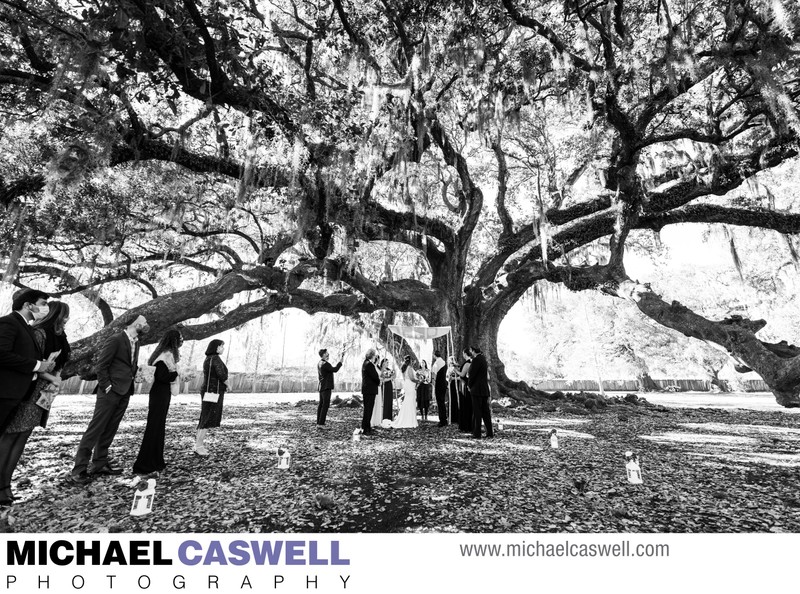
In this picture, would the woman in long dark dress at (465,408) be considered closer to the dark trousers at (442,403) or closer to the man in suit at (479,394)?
the man in suit at (479,394)

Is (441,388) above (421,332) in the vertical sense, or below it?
below

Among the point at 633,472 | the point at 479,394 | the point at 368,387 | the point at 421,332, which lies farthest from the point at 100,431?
the point at 421,332

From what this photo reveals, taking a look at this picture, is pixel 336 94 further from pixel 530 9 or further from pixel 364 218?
pixel 530 9

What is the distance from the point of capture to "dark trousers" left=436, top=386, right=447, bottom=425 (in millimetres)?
9617

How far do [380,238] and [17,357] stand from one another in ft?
29.2

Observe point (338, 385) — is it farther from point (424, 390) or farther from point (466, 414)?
point (466, 414)

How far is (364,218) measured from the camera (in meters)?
10.5

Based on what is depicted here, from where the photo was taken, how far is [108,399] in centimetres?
478

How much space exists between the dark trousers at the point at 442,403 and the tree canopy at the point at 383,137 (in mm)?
3022

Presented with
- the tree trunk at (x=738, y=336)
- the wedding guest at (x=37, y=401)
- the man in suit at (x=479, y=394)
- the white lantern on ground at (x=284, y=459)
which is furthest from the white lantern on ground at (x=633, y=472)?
the tree trunk at (x=738, y=336)

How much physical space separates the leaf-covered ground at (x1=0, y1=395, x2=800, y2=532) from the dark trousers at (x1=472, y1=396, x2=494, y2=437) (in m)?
0.35

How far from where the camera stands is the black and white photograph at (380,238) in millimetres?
3820

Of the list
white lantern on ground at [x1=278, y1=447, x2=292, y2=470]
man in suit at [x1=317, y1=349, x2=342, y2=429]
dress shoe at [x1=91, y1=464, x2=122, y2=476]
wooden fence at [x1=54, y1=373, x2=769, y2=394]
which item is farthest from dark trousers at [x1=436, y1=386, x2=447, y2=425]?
wooden fence at [x1=54, y1=373, x2=769, y2=394]

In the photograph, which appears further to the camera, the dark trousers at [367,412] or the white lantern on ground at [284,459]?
the dark trousers at [367,412]
